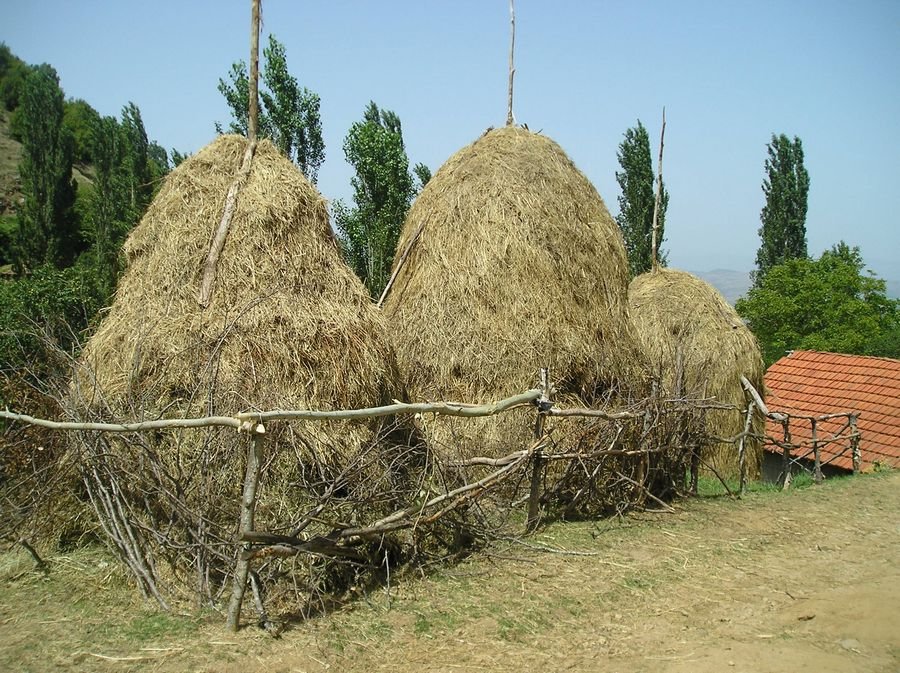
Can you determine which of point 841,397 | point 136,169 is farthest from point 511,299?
point 136,169

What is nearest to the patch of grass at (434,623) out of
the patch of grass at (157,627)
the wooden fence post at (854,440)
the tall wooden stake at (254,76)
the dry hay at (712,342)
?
the patch of grass at (157,627)

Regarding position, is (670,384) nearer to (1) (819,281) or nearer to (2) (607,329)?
(2) (607,329)

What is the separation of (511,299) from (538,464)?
7.66ft

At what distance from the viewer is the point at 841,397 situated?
15.9 meters

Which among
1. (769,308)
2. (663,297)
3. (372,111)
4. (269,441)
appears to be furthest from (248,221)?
(769,308)

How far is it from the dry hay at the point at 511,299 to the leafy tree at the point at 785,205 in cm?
2673

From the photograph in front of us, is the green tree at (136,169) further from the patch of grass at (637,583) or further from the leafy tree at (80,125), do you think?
the patch of grass at (637,583)

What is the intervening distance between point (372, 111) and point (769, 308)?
1840 cm

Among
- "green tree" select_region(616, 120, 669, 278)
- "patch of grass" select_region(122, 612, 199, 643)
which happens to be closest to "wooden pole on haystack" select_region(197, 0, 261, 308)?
"patch of grass" select_region(122, 612, 199, 643)

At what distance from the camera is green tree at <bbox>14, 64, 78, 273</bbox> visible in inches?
861

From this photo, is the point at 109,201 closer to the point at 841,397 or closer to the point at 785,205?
the point at 841,397

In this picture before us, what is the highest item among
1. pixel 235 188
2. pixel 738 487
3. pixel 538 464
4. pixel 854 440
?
pixel 235 188

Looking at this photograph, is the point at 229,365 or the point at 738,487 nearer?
the point at 229,365

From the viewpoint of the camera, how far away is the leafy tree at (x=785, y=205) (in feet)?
105
